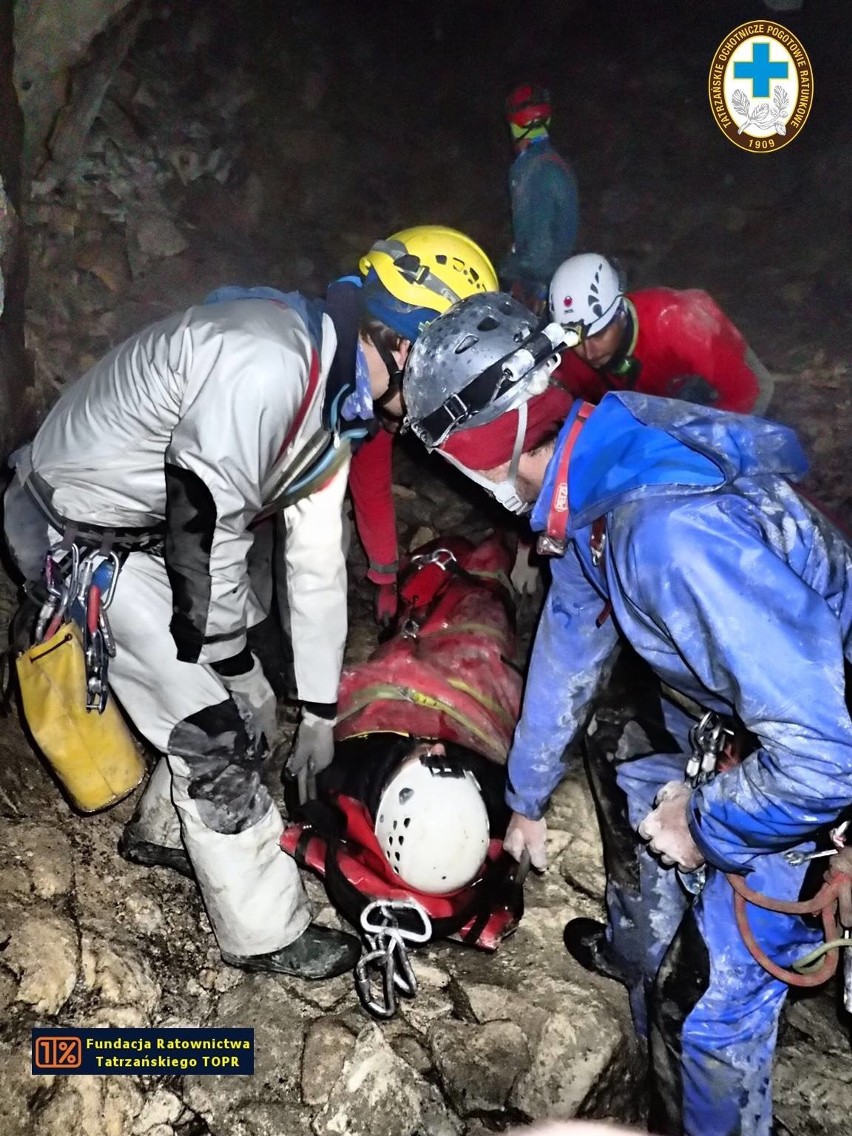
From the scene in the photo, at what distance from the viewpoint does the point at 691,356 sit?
3936mm

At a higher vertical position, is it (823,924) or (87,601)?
(87,601)

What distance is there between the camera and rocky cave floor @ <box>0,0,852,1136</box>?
2605mm

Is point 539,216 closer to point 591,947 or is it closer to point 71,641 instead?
point 71,641

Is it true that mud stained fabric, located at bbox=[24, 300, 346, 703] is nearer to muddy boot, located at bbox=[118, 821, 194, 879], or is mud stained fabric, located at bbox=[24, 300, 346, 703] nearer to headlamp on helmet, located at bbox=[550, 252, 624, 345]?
muddy boot, located at bbox=[118, 821, 194, 879]

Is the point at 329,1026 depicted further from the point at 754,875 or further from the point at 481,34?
the point at 481,34

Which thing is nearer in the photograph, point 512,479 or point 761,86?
point 512,479

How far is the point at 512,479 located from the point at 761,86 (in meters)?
5.89

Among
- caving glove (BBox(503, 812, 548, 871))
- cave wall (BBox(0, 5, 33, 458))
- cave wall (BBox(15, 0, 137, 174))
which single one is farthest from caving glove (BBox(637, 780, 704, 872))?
cave wall (BBox(15, 0, 137, 174))

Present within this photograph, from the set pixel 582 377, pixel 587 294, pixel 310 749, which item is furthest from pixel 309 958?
pixel 587 294

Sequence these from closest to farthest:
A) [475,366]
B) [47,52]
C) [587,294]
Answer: [475,366] → [587,294] → [47,52]

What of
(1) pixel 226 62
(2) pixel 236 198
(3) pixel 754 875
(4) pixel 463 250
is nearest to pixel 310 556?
(4) pixel 463 250

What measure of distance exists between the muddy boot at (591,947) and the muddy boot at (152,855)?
1452 millimetres

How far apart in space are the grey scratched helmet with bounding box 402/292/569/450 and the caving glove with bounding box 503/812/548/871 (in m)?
1.42

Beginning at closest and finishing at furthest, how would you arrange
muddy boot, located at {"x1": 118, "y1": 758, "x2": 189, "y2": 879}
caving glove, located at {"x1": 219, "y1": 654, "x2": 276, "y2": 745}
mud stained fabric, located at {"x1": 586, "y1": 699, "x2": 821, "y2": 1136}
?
mud stained fabric, located at {"x1": 586, "y1": 699, "x2": 821, "y2": 1136} < caving glove, located at {"x1": 219, "y1": 654, "x2": 276, "y2": 745} < muddy boot, located at {"x1": 118, "y1": 758, "x2": 189, "y2": 879}
